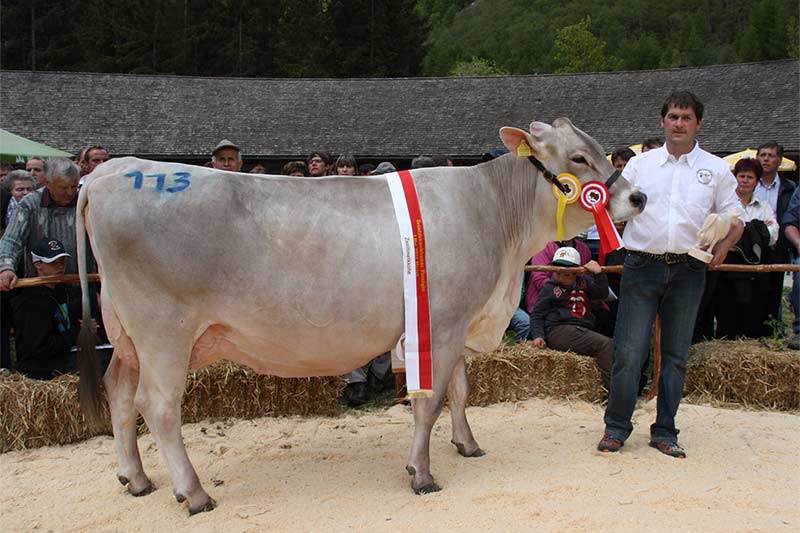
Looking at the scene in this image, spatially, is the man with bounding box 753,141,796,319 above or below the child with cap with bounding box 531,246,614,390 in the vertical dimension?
above

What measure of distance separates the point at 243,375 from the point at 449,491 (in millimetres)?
2335

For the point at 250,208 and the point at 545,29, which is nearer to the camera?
the point at 250,208

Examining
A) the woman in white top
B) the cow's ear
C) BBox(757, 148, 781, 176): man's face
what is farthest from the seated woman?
the cow's ear

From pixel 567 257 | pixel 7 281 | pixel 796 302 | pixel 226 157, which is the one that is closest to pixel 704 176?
pixel 567 257

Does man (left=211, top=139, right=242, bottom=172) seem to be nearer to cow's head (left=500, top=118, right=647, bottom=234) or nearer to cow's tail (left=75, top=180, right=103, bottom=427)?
cow's tail (left=75, top=180, right=103, bottom=427)

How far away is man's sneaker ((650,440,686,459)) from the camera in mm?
5297

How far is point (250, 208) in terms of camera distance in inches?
184

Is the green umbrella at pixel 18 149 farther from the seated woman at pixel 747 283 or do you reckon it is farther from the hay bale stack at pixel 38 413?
the seated woman at pixel 747 283

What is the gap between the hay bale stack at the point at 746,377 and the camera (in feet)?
21.9

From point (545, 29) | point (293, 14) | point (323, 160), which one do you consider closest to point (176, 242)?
point (323, 160)

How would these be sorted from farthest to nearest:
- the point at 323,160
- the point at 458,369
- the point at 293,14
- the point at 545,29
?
the point at 545,29 < the point at 293,14 < the point at 323,160 < the point at 458,369

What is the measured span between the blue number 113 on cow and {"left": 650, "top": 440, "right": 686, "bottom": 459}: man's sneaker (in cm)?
369

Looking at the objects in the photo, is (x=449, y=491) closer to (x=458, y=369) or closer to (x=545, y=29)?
(x=458, y=369)

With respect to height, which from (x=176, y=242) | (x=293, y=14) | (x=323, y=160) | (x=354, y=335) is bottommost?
(x=354, y=335)
